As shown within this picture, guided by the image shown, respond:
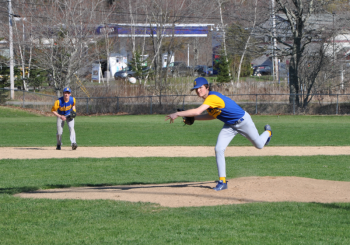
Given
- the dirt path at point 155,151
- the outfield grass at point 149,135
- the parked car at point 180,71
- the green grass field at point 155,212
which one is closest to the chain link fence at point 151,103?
the outfield grass at point 149,135

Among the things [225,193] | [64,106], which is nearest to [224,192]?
[225,193]

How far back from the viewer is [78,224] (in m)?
5.19

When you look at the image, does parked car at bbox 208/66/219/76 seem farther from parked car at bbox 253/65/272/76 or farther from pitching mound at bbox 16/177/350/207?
→ pitching mound at bbox 16/177/350/207

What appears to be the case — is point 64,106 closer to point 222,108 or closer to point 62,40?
point 222,108

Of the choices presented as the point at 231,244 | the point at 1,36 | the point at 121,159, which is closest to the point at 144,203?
the point at 231,244

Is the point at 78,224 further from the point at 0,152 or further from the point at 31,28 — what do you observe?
the point at 31,28

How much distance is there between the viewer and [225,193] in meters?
6.73

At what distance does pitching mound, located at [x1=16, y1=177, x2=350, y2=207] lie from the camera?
6391 mm

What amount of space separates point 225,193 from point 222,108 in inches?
54.7

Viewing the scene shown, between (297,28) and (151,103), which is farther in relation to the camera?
(151,103)

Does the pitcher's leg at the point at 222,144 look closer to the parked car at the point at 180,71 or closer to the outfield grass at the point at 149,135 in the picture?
the outfield grass at the point at 149,135

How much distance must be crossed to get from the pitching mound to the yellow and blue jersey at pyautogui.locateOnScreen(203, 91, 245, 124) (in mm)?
1215

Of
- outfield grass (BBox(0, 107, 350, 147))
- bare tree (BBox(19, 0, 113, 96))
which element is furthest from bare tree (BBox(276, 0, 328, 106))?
bare tree (BBox(19, 0, 113, 96))

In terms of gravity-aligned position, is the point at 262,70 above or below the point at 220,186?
above
